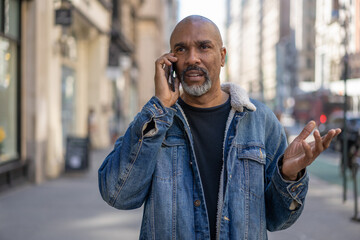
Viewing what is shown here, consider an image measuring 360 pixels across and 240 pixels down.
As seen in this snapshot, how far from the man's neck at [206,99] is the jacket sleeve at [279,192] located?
1.07ft

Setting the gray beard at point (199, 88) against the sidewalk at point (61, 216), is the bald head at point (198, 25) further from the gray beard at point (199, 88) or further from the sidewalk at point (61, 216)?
the sidewalk at point (61, 216)

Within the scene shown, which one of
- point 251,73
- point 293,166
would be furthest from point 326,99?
point 251,73

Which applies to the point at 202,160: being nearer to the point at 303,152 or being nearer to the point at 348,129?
the point at 303,152

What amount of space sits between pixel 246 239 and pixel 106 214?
5289 mm

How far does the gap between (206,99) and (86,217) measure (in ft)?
16.9

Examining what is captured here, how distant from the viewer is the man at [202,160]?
212cm

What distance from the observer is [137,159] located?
2102mm

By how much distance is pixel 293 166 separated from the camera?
2.08 m

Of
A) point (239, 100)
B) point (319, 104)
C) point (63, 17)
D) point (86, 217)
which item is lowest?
point (86, 217)

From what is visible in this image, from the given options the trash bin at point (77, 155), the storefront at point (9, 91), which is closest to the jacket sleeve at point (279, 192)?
the storefront at point (9, 91)

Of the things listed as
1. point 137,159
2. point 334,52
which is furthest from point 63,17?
point 334,52

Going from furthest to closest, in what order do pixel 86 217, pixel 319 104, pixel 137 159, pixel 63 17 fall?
pixel 319 104
pixel 63 17
pixel 86 217
pixel 137 159

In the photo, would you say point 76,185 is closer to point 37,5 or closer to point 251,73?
point 37,5

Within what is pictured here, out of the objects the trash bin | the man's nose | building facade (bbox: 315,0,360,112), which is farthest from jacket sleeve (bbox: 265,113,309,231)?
building facade (bbox: 315,0,360,112)
